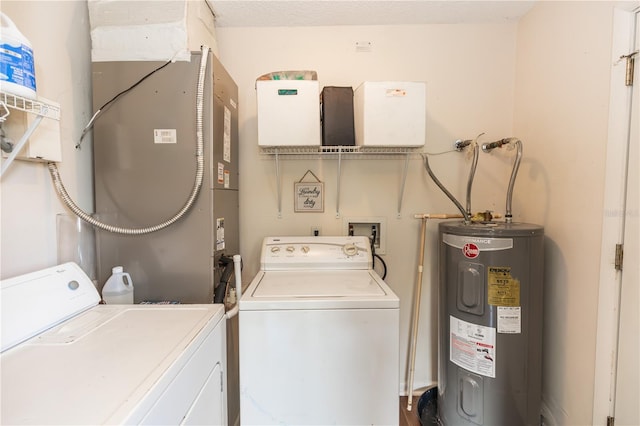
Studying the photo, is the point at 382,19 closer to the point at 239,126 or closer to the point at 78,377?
the point at 239,126

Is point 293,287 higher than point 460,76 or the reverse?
the reverse

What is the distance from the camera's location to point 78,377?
72 centimetres

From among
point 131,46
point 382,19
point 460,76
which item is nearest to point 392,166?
point 460,76

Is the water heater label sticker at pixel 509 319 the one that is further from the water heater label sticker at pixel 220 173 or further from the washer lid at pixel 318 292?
the water heater label sticker at pixel 220 173

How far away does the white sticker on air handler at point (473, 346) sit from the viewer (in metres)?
1.46

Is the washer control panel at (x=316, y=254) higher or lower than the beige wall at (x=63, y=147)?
lower

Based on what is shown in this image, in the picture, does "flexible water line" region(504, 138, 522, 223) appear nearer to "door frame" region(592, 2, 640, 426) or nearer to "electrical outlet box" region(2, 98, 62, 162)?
"door frame" region(592, 2, 640, 426)

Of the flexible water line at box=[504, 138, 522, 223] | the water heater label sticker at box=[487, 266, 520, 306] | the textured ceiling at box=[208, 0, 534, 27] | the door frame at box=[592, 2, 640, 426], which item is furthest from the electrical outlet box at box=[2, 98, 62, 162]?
the door frame at box=[592, 2, 640, 426]

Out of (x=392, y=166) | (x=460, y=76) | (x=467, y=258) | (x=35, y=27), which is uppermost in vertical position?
(x=460, y=76)

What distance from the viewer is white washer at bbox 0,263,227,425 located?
0.64 meters

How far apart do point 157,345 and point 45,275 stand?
1.74 feet

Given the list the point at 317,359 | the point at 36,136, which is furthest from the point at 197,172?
the point at 317,359

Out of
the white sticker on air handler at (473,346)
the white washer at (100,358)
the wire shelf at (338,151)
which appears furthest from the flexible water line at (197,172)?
the white sticker on air handler at (473,346)

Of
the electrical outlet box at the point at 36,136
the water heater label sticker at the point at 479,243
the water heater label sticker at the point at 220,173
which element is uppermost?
the electrical outlet box at the point at 36,136
